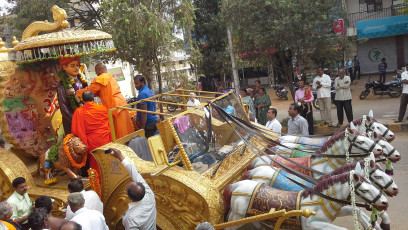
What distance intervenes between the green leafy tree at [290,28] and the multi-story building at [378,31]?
10.9m

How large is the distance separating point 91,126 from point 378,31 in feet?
63.3

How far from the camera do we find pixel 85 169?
614 cm

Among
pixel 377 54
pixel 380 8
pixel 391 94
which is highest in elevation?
pixel 380 8

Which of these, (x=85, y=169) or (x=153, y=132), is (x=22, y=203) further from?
(x=153, y=132)

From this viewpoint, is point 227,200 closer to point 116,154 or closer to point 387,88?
point 116,154

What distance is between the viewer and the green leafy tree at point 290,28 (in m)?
10.2

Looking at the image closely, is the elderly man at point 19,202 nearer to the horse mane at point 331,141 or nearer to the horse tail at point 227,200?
the horse tail at point 227,200

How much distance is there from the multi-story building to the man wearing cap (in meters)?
17.8

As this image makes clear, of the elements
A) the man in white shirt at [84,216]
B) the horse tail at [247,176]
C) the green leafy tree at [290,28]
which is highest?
the green leafy tree at [290,28]

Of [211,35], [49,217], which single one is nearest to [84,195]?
[49,217]

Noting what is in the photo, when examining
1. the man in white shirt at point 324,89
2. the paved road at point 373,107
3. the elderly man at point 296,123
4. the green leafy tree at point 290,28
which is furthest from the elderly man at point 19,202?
the paved road at point 373,107

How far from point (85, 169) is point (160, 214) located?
2017 mm

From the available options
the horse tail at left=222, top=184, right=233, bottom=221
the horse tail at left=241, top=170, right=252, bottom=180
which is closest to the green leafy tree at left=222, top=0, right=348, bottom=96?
the horse tail at left=241, top=170, right=252, bottom=180

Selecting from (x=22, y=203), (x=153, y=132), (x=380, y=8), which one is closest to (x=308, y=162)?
(x=153, y=132)
